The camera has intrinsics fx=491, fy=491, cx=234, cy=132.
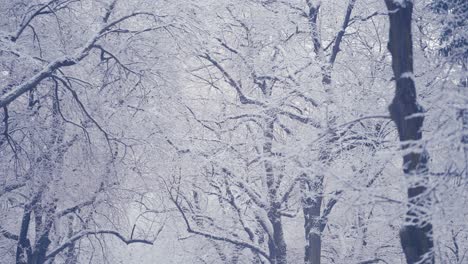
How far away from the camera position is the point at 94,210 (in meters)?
11.5

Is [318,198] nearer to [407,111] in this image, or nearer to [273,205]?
[273,205]

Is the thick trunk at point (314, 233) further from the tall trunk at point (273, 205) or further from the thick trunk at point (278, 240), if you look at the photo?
the thick trunk at point (278, 240)

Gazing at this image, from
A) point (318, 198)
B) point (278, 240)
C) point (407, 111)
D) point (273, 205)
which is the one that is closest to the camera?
point (407, 111)

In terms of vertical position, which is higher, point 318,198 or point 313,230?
point 318,198

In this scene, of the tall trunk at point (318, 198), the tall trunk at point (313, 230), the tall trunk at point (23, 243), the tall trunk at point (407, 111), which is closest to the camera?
the tall trunk at point (407, 111)

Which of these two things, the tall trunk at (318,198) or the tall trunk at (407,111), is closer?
the tall trunk at (407,111)

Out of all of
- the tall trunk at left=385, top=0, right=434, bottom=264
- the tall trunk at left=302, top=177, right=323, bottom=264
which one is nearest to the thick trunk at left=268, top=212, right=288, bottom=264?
the tall trunk at left=302, top=177, right=323, bottom=264

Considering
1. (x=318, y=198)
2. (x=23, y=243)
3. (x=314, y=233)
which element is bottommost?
(x=23, y=243)

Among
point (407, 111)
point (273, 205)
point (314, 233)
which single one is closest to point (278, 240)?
point (273, 205)

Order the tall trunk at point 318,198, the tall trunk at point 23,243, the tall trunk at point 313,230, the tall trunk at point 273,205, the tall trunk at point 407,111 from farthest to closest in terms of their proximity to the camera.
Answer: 1. the tall trunk at point 23,243
2. the tall trunk at point 273,205
3. the tall trunk at point 313,230
4. the tall trunk at point 318,198
5. the tall trunk at point 407,111

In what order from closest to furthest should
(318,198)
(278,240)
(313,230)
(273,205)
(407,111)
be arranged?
(407,111) → (313,230) → (318,198) → (273,205) → (278,240)

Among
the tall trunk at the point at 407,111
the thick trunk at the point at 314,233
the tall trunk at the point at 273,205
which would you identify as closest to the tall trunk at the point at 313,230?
the thick trunk at the point at 314,233

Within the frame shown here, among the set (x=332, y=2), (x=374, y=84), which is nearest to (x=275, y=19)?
(x=332, y=2)

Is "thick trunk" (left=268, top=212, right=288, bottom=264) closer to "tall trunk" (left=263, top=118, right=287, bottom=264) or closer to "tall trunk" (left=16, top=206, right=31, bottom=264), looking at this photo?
"tall trunk" (left=263, top=118, right=287, bottom=264)
